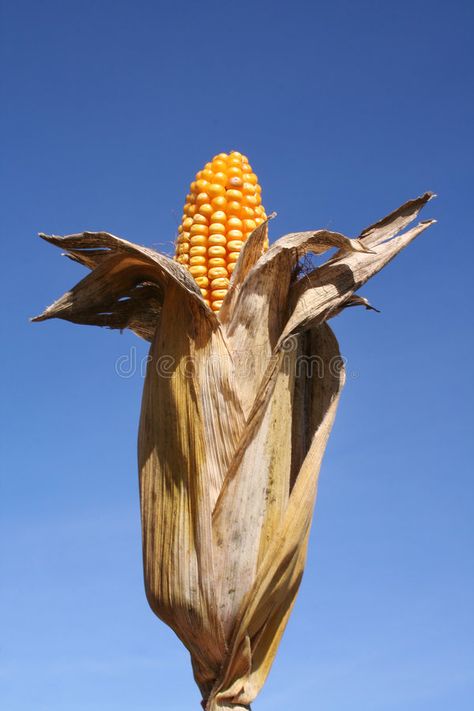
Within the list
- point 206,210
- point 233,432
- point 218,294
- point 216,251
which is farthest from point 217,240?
point 233,432

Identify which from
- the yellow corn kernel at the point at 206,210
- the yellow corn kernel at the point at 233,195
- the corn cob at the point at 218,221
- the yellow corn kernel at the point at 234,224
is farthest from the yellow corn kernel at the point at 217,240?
the yellow corn kernel at the point at 233,195

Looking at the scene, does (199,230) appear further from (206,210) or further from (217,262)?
(217,262)

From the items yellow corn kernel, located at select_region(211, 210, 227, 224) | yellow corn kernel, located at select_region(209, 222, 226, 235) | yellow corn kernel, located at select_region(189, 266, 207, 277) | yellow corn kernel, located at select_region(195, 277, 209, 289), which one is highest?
yellow corn kernel, located at select_region(211, 210, 227, 224)

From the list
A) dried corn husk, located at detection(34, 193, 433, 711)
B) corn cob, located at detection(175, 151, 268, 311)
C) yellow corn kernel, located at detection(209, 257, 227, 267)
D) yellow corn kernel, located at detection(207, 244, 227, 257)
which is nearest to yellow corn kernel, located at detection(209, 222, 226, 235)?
corn cob, located at detection(175, 151, 268, 311)

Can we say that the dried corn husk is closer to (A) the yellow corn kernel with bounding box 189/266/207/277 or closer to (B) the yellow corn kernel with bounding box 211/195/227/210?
(A) the yellow corn kernel with bounding box 189/266/207/277

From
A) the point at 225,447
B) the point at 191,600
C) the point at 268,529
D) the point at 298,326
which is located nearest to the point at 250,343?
the point at 298,326

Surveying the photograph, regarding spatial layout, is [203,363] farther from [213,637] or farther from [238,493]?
[213,637]
